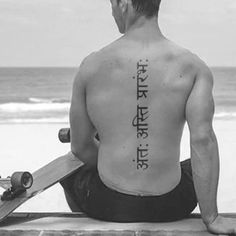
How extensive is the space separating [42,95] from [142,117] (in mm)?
17638

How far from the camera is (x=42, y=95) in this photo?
63.3 ft

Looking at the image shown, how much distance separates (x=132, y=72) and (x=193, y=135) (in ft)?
0.90

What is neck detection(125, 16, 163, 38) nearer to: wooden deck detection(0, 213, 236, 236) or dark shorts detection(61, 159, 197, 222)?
dark shorts detection(61, 159, 197, 222)

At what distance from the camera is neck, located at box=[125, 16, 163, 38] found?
1851mm

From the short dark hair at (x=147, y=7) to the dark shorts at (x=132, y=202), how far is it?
1.79 feet

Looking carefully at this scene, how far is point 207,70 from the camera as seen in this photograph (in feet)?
5.95

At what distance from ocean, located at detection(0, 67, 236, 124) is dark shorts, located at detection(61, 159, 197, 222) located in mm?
9727

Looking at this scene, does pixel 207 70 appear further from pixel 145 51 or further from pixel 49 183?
pixel 49 183

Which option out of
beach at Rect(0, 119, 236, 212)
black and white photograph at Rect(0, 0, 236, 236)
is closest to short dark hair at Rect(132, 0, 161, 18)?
black and white photograph at Rect(0, 0, 236, 236)

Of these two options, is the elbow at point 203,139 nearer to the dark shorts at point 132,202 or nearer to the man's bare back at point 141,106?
the man's bare back at point 141,106

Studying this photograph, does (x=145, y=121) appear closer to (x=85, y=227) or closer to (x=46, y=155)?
(x=85, y=227)

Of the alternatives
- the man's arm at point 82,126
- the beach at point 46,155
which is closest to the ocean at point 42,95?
the beach at point 46,155

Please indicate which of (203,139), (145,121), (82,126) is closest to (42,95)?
(82,126)

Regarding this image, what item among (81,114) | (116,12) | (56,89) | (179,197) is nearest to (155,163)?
(179,197)
